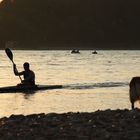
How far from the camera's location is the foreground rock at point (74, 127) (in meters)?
11.4

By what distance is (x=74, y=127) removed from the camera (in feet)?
40.4

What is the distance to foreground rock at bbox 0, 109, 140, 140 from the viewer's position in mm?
11438

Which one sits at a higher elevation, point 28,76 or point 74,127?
point 74,127

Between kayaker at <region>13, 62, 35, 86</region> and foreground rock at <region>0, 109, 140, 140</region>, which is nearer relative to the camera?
foreground rock at <region>0, 109, 140, 140</region>

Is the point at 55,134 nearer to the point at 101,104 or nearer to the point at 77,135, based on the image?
the point at 77,135

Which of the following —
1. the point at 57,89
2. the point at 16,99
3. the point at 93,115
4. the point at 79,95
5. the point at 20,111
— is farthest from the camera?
the point at 57,89

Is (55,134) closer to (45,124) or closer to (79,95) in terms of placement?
(45,124)

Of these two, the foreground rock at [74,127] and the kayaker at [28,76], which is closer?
the foreground rock at [74,127]

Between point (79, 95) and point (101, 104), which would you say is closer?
point (101, 104)

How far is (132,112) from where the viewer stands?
14250 millimetres

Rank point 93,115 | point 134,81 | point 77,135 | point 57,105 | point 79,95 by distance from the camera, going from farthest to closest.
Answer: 1. point 79,95
2. point 57,105
3. point 134,81
4. point 93,115
5. point 77,135

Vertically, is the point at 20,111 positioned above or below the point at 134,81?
below

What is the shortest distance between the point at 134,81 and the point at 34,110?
7633mm

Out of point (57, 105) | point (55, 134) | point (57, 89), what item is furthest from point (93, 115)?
point (57, 89)
